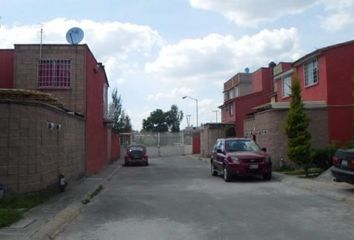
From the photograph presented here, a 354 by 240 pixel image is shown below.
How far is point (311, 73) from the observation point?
3025 cm

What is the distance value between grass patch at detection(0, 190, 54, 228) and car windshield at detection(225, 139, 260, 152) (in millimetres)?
10219

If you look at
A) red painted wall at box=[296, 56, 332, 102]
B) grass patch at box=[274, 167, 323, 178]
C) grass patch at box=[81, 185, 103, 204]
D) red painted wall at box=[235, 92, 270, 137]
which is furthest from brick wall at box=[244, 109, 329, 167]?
red painted wall at box=[235, 92, 270, 137]

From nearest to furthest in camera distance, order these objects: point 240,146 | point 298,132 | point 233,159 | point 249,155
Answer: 1. point 233,159
2. point 249,155
3. point 298,132
4. point 240,146

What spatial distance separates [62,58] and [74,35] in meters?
1.71

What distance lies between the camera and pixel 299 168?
25062 mm

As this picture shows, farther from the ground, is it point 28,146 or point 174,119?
point 174,119

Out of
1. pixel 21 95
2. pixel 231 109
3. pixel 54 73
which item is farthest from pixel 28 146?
pixel 231 109

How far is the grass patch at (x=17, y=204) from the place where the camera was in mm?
10700

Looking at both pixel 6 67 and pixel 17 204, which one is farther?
pixel 6 67

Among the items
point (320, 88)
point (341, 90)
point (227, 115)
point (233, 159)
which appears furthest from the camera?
point (227, 115)

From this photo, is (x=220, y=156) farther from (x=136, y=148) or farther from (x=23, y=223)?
(x=136, y=148)

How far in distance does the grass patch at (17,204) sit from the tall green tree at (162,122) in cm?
11052

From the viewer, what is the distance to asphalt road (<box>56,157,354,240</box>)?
970cm

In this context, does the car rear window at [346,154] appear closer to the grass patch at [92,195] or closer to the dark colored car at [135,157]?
the grass patch at [92,195]
